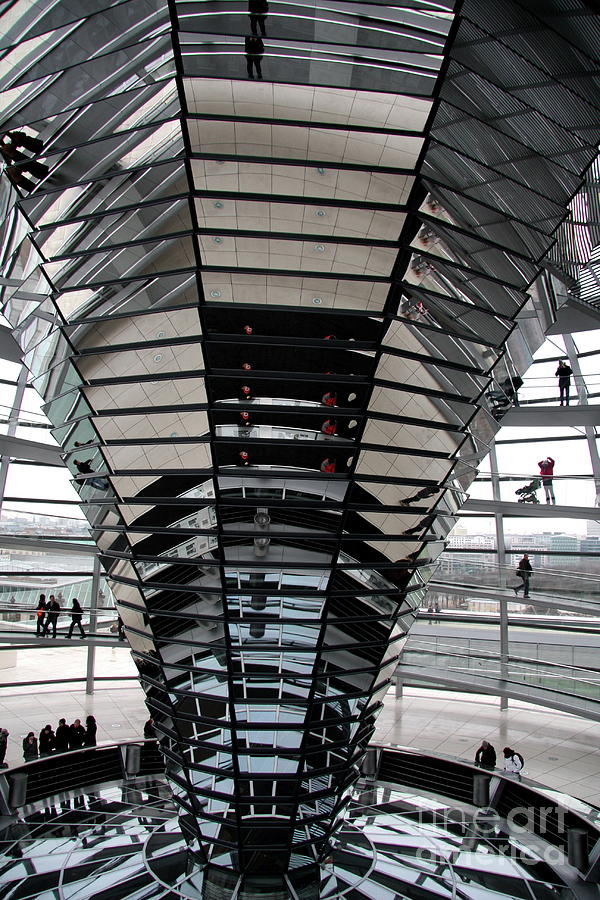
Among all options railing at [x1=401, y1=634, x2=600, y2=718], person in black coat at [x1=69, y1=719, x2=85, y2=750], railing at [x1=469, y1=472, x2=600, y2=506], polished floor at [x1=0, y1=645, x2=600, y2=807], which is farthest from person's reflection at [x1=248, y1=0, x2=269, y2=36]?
polished floor at [x1=0, y1=645, x2=600, y2=807]

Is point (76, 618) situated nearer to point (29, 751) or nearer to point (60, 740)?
point (60, 740)

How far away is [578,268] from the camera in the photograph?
14680 millimetres

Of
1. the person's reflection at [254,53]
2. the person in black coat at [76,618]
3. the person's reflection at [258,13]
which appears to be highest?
the person's reflection at [258,13]

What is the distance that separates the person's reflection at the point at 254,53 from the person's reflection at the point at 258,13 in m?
0.09

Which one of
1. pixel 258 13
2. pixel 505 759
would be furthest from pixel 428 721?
pixel 258 13

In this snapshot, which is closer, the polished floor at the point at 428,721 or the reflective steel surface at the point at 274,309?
the reflective steel surface at the point at 274,309

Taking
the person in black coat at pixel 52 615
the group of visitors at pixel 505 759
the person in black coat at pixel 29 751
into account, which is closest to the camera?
the group of visitors at pixel 505 759

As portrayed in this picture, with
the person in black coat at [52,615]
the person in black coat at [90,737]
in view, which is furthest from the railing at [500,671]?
the person in black coat at [52,615]

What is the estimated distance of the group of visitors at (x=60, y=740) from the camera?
59.1ft

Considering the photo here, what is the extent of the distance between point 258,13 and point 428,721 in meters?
22.1

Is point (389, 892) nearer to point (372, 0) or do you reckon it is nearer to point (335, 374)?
point (335, 374)

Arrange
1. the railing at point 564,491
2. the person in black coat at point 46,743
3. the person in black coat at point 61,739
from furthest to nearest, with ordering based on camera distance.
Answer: the railing at point 564,491
the person in black coat at point 61,739
the person in black coat at point 46,743

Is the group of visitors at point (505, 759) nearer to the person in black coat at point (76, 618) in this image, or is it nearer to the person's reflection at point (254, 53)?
the person in black coat at point (76, 618)

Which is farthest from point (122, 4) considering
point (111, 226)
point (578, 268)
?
point (578, 268)
